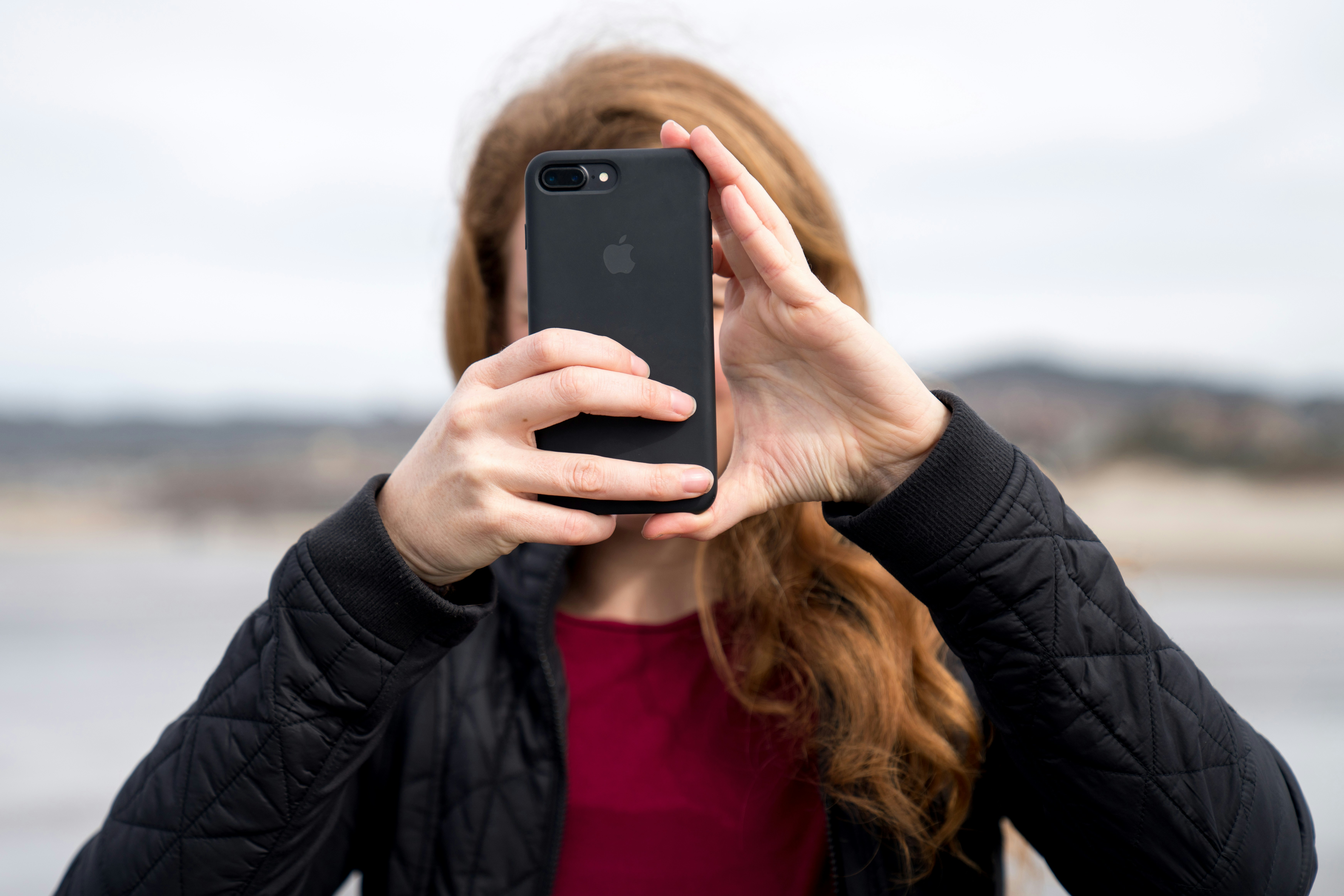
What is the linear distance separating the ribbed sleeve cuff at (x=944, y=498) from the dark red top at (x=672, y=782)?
51 centimetres

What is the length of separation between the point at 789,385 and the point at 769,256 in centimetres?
19

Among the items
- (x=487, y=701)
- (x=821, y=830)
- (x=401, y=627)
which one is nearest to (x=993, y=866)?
(x=821, y=830)

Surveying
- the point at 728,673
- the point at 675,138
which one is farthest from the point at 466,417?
the point at 728,673

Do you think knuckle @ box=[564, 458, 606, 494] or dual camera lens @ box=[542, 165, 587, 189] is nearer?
knuckle @ box=[564, 458, 606, 494]

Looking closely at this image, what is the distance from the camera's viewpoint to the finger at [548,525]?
2.86 ft

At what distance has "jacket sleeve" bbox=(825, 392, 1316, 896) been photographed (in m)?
0.92

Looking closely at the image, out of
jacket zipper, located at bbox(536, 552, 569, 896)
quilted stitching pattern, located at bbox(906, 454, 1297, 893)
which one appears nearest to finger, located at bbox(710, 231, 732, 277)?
quilted stitching pattern, located at bbox(906, 454, 1297, 893)

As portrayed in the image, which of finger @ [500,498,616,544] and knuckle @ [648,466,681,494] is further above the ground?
knuckle @ [648,466,681,494]

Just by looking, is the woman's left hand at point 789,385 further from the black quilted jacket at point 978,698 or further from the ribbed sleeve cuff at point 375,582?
the ribbed sleeve cuff at point 375,582

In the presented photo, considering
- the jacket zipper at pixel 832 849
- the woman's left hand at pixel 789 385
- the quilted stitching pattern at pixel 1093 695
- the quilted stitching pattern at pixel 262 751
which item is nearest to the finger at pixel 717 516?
the woman's left hand at pixel 789 385

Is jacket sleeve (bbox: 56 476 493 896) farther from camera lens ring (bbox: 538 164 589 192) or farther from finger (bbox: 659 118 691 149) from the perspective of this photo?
finger (bbox: 659 118 691 149)

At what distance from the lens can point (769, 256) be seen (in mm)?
880

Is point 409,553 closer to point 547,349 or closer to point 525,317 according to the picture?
point 547,349

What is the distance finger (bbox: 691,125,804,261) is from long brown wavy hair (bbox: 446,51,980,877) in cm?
43
